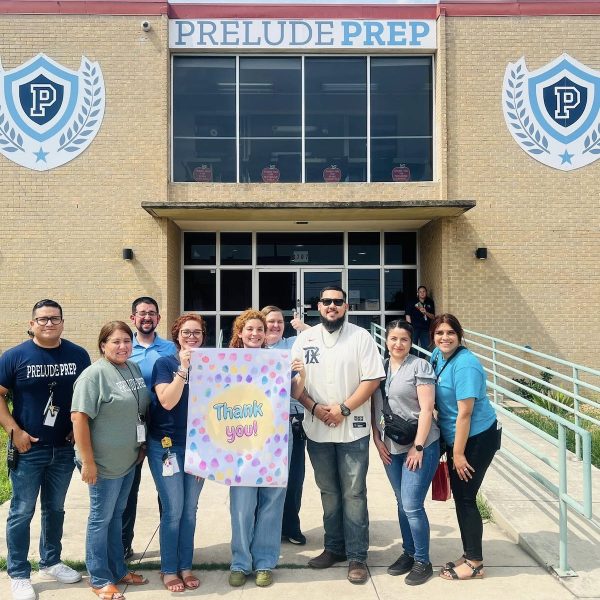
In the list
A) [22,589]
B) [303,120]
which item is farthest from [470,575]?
[303,120]

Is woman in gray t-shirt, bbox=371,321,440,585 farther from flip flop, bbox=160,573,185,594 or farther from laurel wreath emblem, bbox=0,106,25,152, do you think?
laurel wreath emblem, bbox=0,106,25,152

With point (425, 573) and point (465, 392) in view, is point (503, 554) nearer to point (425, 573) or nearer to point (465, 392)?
point (425, 573)

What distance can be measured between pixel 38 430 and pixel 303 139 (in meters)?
8.78

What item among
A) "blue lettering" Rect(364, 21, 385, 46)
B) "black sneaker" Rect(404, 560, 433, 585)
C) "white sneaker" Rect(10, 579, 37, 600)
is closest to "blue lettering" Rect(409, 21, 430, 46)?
"blue lettering" Rect(364, 21, 385, 46)

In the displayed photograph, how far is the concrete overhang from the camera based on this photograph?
10086 mm

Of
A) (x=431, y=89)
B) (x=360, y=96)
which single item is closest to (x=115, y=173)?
(x=360, y=96)

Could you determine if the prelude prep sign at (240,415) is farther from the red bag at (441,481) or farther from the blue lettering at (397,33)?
the blue lettering at (397,33)

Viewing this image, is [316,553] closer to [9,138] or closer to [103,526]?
[103,526]

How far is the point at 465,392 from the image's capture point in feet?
11.9

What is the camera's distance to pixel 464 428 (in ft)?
12.0

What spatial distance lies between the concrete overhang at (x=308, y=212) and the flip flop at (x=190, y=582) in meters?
7.18

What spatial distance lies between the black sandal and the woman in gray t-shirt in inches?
3.9

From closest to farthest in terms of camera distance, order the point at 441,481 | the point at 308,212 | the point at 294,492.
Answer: the point at 441,481, the point at 294,492, the point at 308,212

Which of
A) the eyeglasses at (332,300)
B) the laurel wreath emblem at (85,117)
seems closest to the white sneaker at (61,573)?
the eyeglasses at (332,300)
